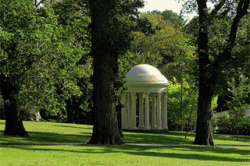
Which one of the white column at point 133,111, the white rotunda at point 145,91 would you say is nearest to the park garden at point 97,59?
the white rotunda at point 145,91

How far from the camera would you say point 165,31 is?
191ft

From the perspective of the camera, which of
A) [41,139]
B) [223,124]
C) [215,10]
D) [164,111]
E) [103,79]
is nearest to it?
[103,79]

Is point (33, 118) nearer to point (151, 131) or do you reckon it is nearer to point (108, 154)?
point (151, 131)

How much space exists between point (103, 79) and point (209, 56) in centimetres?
A: 970

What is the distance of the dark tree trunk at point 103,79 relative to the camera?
19531 millimetres

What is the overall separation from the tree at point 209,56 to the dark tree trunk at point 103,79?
7.16 m

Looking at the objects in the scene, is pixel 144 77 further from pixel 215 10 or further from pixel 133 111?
pixel 215 10

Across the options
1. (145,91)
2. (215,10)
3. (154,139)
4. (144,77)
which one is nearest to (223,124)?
(145,91)

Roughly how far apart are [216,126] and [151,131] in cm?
1393

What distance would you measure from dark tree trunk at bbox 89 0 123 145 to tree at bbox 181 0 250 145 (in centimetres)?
716

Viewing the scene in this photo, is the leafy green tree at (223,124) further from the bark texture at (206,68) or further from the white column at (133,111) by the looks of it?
the bark texture at (206,68)

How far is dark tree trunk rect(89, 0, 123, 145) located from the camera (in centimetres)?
1953

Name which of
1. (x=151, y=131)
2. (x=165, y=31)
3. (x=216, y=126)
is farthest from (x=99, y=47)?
(x=165, y=31)

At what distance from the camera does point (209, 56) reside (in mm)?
26078
